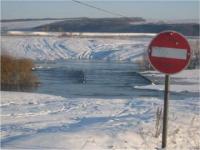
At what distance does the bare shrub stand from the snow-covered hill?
2802 cm

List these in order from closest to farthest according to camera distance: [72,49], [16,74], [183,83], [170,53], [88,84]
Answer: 1. [170,53]
2. [88,84]
3. [16,74]
4. [183,83]
5. [72,49]

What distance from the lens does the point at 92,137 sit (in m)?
8.92

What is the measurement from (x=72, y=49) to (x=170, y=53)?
66.0 m

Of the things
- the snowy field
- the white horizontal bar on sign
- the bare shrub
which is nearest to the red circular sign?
the white horizontal bar on sign

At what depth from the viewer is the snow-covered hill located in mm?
66438

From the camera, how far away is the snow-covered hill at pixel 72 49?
218ft

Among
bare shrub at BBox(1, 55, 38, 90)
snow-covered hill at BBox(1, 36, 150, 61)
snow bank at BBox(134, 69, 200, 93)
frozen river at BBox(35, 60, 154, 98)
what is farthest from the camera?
snow-covered hill at BBox(1, 36, 150, 61)

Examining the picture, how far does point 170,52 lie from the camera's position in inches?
322

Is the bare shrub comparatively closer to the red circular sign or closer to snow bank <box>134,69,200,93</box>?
snow bank <box>134,69,200,93</box>

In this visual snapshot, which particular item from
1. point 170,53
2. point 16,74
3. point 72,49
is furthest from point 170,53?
point 72,49

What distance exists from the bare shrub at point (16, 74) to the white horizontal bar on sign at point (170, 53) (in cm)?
2608

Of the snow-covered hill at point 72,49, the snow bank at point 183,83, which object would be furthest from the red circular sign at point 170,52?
the snow-covered hill at point 72,49

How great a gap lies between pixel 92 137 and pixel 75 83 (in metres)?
25.0

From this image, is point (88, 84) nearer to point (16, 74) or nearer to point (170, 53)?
point (16, 74)
